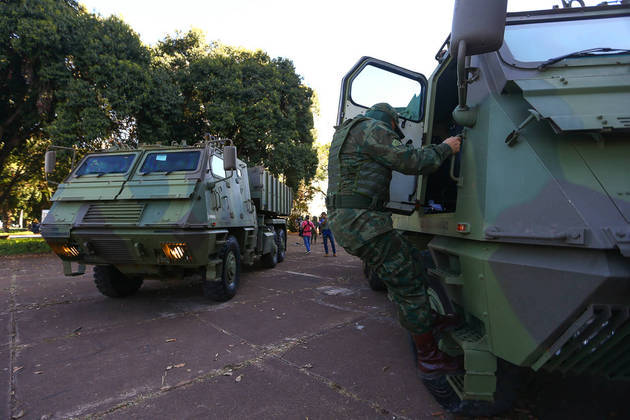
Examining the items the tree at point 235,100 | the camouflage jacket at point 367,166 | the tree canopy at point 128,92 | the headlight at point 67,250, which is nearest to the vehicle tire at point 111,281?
the headlight at point 67,250

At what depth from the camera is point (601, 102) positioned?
1451mm

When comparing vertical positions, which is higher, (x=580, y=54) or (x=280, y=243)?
(x=580, y=54)

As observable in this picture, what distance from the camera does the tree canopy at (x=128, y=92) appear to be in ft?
30.7

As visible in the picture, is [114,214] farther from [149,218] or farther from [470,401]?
[470,401]

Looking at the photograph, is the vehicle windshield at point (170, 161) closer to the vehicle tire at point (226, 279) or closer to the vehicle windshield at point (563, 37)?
the vehicle tire at point (226, 279)

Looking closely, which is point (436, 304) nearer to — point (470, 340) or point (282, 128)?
point (470, 340)

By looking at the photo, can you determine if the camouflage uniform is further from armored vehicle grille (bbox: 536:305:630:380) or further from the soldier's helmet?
armored vehicle grille (bbox: 536:305:630:380)

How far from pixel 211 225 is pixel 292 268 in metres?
4.26

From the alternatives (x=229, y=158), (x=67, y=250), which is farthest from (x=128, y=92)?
(x=229, y=158)

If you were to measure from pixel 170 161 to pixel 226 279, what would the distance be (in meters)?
1.75

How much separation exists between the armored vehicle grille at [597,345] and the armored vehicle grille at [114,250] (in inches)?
155

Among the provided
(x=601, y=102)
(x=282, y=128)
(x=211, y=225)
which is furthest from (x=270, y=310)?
(x=282, y=128)

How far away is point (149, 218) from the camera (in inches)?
154

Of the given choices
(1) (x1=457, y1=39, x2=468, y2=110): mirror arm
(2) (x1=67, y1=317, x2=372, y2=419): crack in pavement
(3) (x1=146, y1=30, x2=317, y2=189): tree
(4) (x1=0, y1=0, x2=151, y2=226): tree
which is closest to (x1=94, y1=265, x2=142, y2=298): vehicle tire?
(2) (x1=67, y1=317, x2=372, y2=419): crack in pavement
